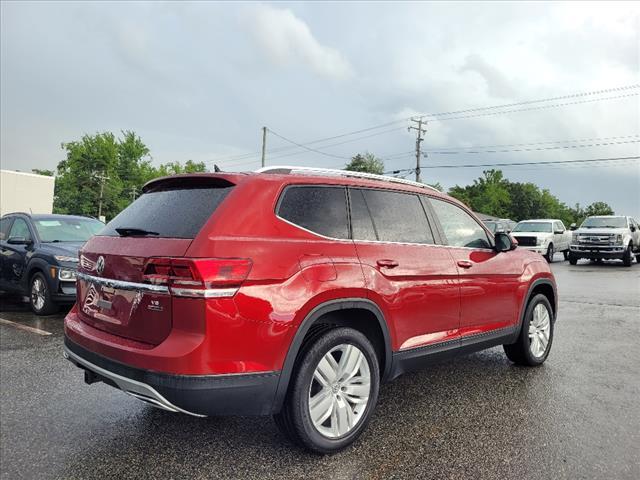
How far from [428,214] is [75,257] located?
5.65 m

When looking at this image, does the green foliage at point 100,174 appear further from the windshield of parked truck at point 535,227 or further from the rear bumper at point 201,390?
the rear bumper at point 201,390

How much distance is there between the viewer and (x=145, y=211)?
10.7 ft

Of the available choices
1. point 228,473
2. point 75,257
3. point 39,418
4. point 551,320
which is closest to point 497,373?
point 551,320

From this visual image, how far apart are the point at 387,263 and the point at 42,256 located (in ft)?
20.4

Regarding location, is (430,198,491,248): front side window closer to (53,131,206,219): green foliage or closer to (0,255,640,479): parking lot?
(0,255,640,479): parking lot

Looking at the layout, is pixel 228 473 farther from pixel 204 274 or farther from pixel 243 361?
pixel 204 274

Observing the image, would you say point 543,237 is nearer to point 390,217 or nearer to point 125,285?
point 390,217

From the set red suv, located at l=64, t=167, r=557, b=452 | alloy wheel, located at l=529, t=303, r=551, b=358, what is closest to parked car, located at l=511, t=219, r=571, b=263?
alloy wheel, located at l=529, t=303, r=551, b=358

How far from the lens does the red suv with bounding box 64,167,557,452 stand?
2621 mm

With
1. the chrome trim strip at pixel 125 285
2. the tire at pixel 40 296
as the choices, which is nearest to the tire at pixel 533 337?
the chrome trim strip at pixel 125 285

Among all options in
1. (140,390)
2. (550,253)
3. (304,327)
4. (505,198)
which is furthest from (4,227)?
(505,198)

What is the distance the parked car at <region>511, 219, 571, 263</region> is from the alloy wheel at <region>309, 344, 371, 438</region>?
20.5m

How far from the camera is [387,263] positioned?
3381 millimetres

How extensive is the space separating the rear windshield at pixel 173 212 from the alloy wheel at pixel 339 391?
1120mm
